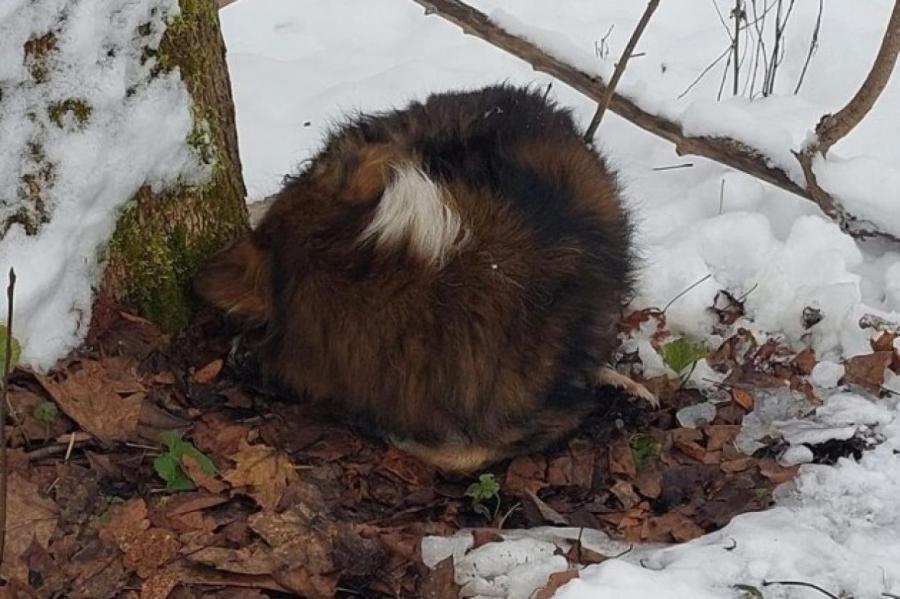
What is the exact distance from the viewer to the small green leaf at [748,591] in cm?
267

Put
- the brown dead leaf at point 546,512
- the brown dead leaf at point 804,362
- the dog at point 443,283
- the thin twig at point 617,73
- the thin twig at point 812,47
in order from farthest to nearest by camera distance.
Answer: the thin twig at point 812,47 < the thin twig at point 617,73 < the brown dead leaf at point 804,362 < the brown dead leaf at point 546,512 < the dog at point 443,283

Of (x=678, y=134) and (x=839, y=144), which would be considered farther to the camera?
(x=839, y=144)

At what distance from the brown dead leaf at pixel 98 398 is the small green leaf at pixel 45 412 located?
0.8 inches

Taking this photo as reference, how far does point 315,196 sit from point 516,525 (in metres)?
0.94

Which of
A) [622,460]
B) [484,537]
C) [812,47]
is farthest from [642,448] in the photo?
[812,47]

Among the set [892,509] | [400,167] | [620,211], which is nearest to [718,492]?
[892,509]

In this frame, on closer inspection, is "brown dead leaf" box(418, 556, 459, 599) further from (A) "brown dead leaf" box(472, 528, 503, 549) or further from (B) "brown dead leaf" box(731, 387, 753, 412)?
(B) "brown dead leaf" box(731, 387, 753, 412)

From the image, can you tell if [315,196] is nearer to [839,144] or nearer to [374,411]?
[374,411]

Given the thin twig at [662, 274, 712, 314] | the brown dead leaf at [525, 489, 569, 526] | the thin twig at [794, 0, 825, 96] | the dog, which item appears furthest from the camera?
the thin twig at [794, 0, 825, 96]

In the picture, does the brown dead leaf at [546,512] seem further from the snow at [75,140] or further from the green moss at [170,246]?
the snow at [75,140]

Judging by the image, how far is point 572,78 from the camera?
4.18m

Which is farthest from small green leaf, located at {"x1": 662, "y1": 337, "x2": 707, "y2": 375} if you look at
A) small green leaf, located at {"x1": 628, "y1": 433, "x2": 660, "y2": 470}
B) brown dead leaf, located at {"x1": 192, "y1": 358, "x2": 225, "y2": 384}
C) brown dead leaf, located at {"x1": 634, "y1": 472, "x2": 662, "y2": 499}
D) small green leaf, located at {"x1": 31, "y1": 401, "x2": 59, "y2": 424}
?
small green leaf, located at {"x1": 31, "y1": 401, "x2": 59, "y2": 424}

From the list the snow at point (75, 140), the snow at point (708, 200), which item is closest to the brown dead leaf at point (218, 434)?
the snow at point (75, 140)

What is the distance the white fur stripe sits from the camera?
9.11ft
